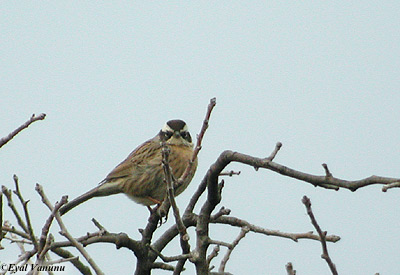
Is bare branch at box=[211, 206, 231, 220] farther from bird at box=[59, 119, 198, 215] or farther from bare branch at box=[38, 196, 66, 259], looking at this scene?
bird at box=[59, 119, 198, 215]

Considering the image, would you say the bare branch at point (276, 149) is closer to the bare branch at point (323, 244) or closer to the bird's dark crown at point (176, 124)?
the bare branch at point (323, 244)

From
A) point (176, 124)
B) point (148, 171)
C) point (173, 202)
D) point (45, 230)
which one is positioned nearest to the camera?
point (45, 230)

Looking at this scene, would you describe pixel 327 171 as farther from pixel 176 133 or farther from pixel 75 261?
pixel 176 133

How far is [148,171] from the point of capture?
809 cm

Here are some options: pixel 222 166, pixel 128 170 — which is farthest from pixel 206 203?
pixel 128 170

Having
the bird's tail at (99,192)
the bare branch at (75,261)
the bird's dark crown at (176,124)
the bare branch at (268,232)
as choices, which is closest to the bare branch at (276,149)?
the bare branch at (268,232)

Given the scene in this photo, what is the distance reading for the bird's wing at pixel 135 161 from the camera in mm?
8172

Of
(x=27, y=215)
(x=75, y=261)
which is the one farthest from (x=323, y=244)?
(x=75, y=261)

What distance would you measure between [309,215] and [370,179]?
0.33 meters

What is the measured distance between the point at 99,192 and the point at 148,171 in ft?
2.14

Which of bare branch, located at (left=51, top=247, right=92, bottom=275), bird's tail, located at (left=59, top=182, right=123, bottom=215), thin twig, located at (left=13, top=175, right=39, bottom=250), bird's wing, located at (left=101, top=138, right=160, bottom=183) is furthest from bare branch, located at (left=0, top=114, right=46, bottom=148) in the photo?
bird's wing, located at (left=101, top=138, right=160, bottom=183)

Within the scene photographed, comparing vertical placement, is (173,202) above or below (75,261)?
above

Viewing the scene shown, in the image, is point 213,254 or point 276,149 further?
point 213,254

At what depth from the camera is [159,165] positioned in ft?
26.6
